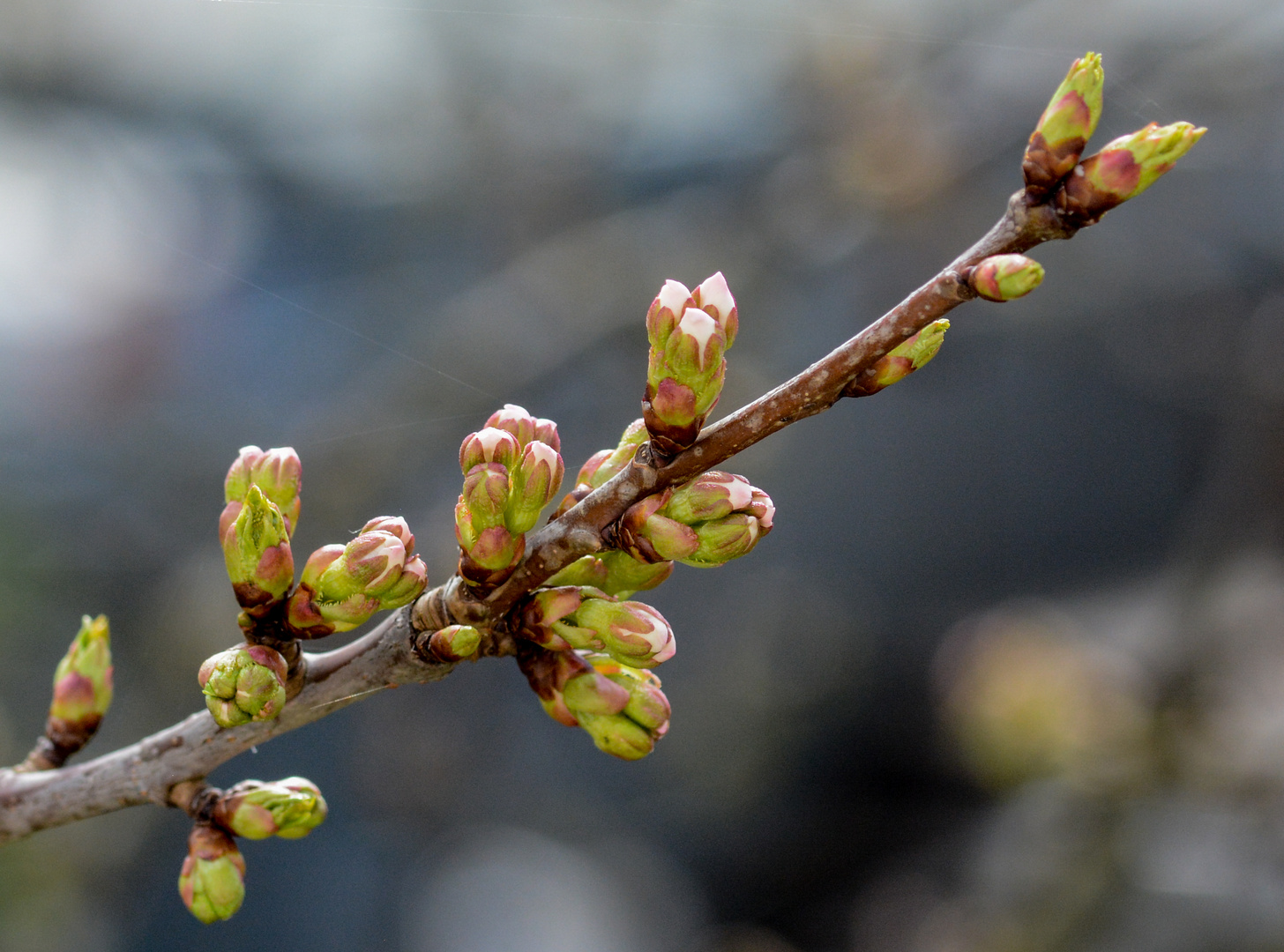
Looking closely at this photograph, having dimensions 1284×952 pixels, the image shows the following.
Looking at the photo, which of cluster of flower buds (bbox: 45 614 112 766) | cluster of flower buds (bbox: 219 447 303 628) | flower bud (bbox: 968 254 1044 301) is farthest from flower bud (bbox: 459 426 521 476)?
cluster of flower buds (bbox: 45 614 112 766)

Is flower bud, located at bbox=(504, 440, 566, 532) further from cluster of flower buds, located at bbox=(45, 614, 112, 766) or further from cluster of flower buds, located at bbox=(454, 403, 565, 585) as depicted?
cluster of flower buds, located at bbox=(45, 614, 112, 766)

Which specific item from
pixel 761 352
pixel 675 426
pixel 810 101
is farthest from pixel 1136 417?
pixel 675 426

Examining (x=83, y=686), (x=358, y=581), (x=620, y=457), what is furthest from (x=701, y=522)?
(x=83, y=686)

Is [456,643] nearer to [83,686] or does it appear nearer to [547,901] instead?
[83,686]

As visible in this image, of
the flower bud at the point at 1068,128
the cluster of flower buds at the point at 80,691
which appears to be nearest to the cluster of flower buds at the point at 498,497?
the flower bud at the point at 1068,128

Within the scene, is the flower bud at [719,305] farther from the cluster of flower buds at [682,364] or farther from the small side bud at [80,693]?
the small side bud at [80,693]

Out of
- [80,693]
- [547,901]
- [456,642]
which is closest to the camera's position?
[456,642]

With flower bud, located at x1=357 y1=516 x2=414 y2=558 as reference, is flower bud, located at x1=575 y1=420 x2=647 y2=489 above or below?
below
